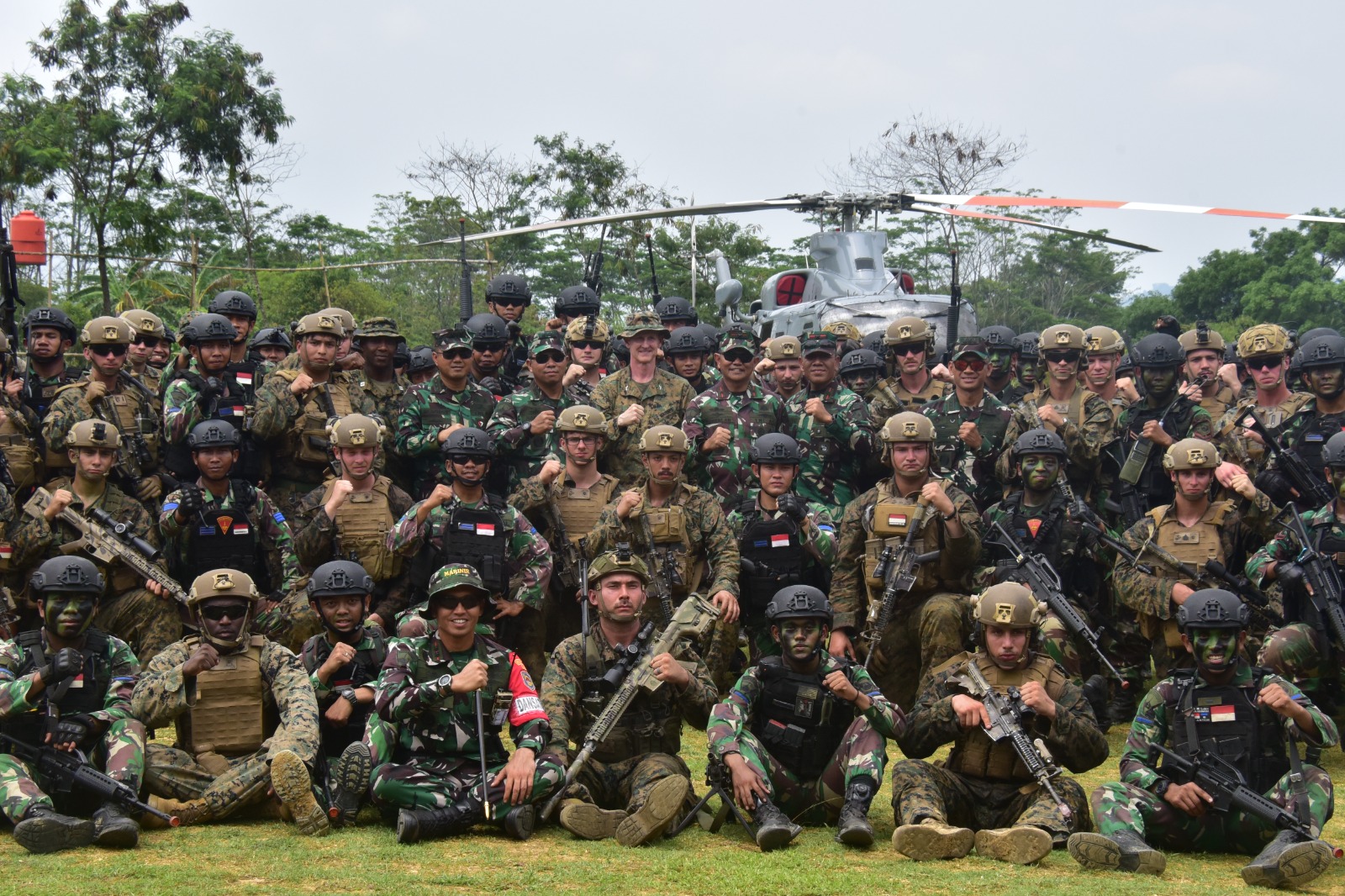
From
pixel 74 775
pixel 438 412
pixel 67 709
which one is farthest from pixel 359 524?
pixel 74 775

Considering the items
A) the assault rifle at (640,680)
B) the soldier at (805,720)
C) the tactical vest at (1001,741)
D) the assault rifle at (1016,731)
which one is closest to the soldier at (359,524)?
the assault rifle at (640,680)

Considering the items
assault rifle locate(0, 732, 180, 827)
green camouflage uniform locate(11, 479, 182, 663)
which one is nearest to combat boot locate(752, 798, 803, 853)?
assault rifle locate(0, 732, 180, 827)

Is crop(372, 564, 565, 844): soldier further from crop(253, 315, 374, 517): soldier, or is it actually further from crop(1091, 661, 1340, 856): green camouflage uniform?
crop(253, 315, 374, 517): soldier

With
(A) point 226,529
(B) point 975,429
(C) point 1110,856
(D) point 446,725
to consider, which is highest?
(B) point 975,429

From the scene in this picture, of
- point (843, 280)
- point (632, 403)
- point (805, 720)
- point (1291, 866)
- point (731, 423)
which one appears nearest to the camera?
point (1291, 866)

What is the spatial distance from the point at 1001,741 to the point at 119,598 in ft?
19.9

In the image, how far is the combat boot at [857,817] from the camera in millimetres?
7469

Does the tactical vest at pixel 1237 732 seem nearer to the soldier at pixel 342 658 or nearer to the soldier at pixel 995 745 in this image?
the soldier at pixel 995 745

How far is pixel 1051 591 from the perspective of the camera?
32.9ft

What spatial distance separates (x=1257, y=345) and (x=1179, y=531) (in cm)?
211

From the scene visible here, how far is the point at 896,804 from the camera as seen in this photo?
780 centimetres

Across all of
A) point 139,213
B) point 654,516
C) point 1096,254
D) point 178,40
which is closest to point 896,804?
point 654,516

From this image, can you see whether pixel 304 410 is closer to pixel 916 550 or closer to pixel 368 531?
pixel 368 531

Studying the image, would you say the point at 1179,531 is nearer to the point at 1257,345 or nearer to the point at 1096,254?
the point at 1257,345
